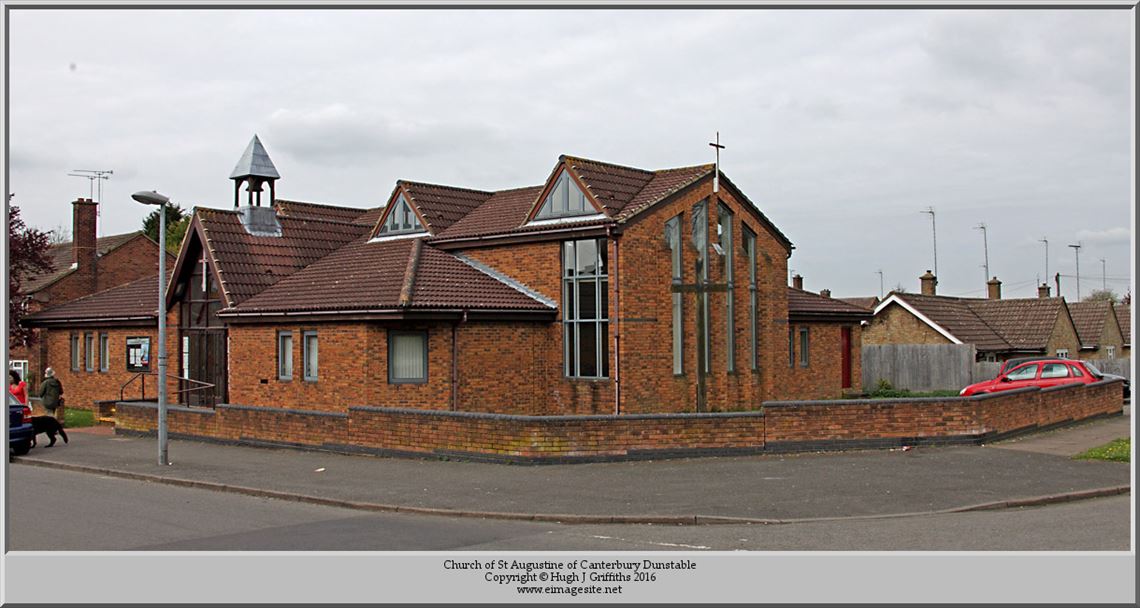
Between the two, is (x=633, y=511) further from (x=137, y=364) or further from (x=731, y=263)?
(x=137, y=364)

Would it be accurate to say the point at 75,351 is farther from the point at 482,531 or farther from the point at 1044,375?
the point at 1044,375

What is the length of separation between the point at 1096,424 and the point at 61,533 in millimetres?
20126

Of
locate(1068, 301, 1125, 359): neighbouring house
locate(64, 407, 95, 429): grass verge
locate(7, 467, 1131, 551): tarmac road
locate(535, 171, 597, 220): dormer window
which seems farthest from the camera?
locate(1068, 301, 1125, 359): neighbouring house

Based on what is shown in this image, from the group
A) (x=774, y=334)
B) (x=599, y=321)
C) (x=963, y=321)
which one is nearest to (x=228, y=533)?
(x=599, y=321)

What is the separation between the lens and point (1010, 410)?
19.2m

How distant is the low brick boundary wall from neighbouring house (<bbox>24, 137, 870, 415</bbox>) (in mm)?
2923

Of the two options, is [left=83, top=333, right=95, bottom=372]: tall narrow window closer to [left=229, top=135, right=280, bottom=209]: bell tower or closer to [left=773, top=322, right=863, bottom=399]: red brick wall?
→ [left=229, top=135, right=280, bottom=209]: bell tower

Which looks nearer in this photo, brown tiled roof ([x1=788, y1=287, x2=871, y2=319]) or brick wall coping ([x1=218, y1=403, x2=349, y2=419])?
brick wall coping ([x1=218, y1=403, x2=349, y2=419])

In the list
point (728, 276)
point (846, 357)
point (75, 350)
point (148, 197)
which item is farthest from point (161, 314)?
point (846, 357)

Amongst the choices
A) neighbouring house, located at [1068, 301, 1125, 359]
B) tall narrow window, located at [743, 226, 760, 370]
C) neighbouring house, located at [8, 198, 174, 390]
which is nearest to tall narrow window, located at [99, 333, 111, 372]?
neighbouring house, located at [8, 198, 174, 390]

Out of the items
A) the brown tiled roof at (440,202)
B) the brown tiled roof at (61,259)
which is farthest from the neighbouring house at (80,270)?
the brown tiled roof at (440,202)

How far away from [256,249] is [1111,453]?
64.6 feet

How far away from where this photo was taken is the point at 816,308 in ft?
105

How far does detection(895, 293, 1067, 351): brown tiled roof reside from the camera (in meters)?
38.8
